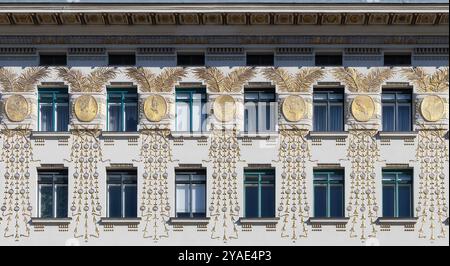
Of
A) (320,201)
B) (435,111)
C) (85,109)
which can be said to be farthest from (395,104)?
(85,109)

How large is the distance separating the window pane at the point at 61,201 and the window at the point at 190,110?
375 centimetres

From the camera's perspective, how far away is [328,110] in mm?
75562

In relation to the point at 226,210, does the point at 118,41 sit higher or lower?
higher

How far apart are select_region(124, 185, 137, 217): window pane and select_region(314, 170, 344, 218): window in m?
5.24

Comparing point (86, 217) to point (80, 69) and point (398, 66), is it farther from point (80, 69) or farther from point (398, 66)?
point (398, 66)

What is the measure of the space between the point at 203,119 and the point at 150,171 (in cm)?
218

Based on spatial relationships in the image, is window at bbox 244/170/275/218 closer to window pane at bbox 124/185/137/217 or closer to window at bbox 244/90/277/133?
window at bbox 244/90/277/133

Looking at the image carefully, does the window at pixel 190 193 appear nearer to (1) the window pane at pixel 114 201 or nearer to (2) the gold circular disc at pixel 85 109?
(1) the window pane at pixel 114 201

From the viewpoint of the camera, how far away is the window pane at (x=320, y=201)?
75125 millimetres

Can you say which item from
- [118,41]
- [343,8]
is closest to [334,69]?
[343,8]

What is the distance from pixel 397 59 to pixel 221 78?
5167 millimetres

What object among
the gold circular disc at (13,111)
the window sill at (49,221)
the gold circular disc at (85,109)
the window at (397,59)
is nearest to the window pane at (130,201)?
the window sill at (49,221)

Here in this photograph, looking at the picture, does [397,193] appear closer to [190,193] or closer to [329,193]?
[329,193]
